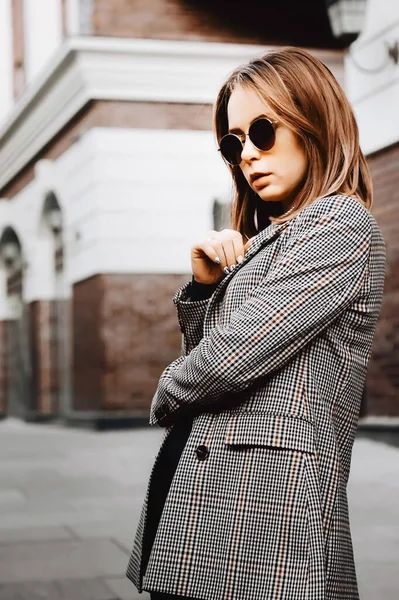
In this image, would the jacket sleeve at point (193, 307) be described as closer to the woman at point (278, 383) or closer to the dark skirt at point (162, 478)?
the woman at point (278, 383)

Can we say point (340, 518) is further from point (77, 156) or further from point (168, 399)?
point (77, 156)

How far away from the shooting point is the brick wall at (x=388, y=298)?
401 inches

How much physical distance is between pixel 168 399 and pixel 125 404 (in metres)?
12.5

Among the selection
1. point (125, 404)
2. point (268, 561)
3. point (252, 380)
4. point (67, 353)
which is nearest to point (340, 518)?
point (268, 561)

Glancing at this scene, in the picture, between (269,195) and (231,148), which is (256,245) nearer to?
(269,195)

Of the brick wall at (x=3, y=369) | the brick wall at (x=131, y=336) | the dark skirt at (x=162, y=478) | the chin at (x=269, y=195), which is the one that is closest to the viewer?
the dark skirt at (x=162, y=478)

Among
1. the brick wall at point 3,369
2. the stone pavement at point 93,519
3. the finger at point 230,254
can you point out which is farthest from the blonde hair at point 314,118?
the brick wall at point 3,369

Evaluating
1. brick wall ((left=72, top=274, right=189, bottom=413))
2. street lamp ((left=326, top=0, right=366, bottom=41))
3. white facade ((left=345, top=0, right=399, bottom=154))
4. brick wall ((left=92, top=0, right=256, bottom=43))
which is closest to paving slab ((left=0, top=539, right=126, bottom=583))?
white facade ((left=345, top=0, right=399, bottom=154))

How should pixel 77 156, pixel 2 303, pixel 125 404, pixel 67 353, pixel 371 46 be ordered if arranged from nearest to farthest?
1. pixel 371 46
2. pixel 125 404
3. pixel 77 156
4. pixel 67 353
5. pixel 2 303

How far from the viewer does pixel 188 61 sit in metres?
14.8

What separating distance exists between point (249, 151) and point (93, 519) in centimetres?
479

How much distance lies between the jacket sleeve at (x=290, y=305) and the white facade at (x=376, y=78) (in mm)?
8237

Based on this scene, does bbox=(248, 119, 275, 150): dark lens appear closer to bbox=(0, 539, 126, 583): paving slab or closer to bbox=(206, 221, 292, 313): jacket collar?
bbox=(206, 221, 292, 313): jacket collar

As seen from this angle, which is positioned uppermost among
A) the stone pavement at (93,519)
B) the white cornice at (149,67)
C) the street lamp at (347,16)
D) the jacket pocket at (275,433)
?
the white cornice at (149,67)
